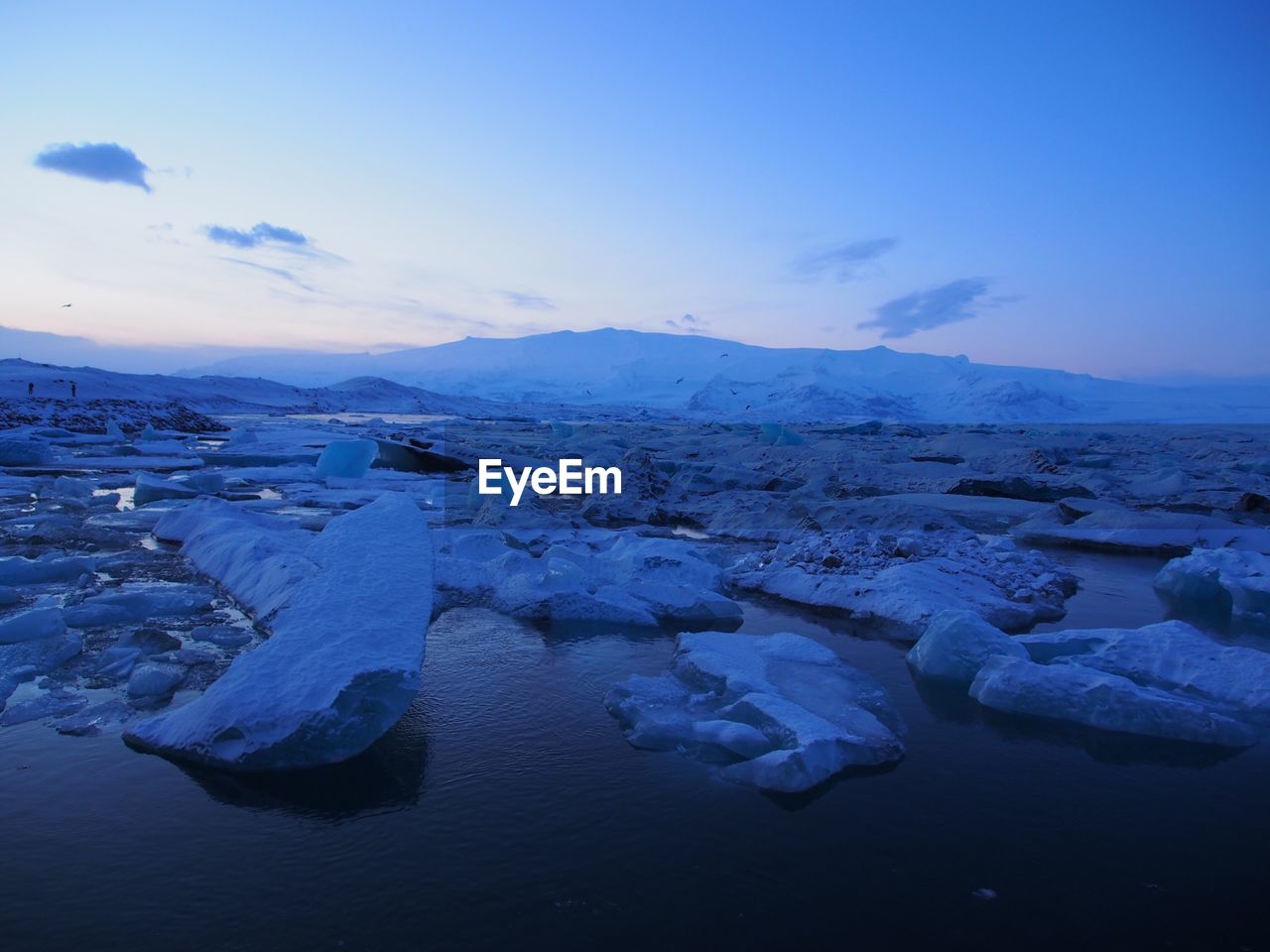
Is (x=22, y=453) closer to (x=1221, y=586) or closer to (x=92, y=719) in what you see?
(x=92, y=719)

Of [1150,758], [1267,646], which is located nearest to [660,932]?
[1150,758]

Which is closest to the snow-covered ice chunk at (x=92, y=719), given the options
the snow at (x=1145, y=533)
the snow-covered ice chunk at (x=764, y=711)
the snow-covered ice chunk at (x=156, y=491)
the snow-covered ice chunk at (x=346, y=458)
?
the snow-covered ice chunk at (x=764, y=711)

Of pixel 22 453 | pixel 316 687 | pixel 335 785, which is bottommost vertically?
pixel 335 785

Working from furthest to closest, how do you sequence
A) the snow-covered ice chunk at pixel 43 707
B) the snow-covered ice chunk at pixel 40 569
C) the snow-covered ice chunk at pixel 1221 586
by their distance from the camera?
the snow-covered ice chunk at pixel 1221 586 → the snow-covered ice chunk at pixel 40 569 → the snow-covered ice chunk at pixel 43 707

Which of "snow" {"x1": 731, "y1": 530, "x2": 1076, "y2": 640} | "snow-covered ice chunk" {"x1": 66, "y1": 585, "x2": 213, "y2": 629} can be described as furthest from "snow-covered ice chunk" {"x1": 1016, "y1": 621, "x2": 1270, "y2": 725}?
"snow-covered ice chunk" {"x1": 66, "y1": 585, "x2": 213, "y2": 629}

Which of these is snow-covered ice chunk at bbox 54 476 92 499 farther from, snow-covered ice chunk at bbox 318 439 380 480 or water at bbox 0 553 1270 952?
water at bbox 0 553 1270 952

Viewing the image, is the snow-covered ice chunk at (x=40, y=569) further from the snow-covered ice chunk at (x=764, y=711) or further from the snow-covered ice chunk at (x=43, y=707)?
the snow-covered ice chunk at (x=764, y=711)

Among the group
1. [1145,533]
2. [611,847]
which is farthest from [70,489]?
[1145,533]
